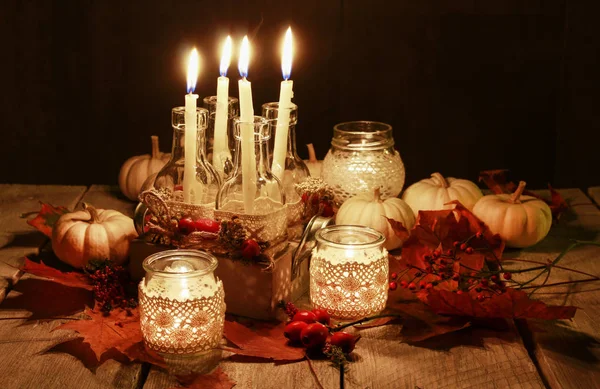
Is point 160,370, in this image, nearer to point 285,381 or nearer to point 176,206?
point 285,381

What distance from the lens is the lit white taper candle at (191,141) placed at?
151cm

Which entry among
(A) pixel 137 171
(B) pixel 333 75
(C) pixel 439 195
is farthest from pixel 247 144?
(B) pixel 333 75

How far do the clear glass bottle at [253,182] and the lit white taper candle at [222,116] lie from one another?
0.09 meters

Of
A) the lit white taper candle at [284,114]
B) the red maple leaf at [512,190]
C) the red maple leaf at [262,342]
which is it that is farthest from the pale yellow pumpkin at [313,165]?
the red maple leaf at [262,342]

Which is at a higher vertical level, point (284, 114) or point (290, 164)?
point (284, 114)

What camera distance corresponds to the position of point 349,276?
1438mm

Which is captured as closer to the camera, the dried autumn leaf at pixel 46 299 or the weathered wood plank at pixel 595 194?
the dried autumn leaf at pixel 46 299

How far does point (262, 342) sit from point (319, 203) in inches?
15.5

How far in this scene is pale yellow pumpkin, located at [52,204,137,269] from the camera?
168cm

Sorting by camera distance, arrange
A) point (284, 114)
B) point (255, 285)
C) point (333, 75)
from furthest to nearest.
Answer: point (333, 75), point (284, 114), point (255, 285)

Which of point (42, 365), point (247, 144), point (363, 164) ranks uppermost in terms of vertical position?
point (247, 144)

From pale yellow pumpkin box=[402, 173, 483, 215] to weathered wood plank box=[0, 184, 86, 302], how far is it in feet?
2.72

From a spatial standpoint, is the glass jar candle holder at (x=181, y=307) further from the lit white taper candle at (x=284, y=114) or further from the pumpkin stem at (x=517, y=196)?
the pumpkin stem at (x=517, y=196)

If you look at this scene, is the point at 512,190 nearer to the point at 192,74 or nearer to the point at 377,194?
the point at 377,194
